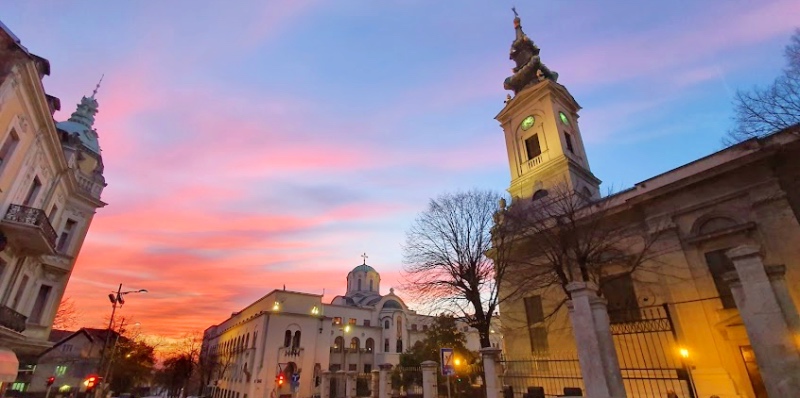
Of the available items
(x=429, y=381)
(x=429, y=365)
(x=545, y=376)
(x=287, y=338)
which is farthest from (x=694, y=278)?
(x=287, y=338)

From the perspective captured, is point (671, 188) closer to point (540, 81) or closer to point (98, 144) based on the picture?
point (540, 81)

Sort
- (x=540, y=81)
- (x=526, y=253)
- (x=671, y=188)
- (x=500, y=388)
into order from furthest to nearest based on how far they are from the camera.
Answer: (x=540, y=81), (x=526, y=253), (x=671, y=188), (x=500, y=388)

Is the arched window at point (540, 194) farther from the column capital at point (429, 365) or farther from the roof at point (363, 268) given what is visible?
the roof at point (363, 268)

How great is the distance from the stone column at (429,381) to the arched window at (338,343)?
3796 cm

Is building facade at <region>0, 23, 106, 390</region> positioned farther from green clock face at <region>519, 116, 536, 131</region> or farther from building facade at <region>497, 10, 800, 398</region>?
green clock face at <region>519, 116, 536, 131</region>

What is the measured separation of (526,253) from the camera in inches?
866

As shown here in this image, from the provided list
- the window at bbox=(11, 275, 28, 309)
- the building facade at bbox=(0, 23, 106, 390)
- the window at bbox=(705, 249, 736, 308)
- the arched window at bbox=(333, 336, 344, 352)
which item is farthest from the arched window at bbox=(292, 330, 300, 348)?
the window at bbox=(705, 249, 736, 308)

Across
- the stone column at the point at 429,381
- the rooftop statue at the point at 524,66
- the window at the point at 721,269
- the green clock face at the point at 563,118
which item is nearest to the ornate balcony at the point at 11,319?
the stone column at the point at 429,381

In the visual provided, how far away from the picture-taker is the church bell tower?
87.6 feet

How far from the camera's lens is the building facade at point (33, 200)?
12008 millimetres

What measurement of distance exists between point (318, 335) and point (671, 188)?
123 ft

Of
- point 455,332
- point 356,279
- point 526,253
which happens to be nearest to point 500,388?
point 526,253

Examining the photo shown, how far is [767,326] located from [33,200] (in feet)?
79.4

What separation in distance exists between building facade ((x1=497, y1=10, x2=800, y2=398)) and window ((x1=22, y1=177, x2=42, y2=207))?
69.9 ft
